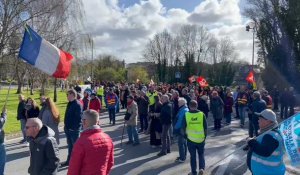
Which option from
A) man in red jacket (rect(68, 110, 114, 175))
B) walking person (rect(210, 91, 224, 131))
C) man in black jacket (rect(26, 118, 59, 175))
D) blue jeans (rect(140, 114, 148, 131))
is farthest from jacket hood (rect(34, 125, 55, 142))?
walking person (rect(210, 91, 224, 131))

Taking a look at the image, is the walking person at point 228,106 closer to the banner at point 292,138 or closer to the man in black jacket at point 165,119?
the man in black jacket at point 165,119

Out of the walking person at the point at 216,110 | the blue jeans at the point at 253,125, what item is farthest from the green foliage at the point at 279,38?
the blue jeans at the point at 253,125

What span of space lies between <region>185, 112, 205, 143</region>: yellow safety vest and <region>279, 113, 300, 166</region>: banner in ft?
10.4

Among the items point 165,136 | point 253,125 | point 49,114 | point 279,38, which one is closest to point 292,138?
point 165,136

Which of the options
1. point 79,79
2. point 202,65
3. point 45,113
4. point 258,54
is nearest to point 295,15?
point 258,54

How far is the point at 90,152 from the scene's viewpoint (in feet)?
14.0

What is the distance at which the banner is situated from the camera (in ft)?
15.1

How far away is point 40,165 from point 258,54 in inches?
1564

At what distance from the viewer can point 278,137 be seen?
16.0 feet

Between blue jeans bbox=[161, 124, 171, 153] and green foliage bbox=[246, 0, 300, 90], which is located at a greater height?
green foliage bbox=[246, 0, 300, 90]

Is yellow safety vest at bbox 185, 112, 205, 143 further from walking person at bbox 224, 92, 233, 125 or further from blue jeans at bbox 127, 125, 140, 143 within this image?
walking person at bbox 224, 92, 233, 125

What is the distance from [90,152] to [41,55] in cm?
453

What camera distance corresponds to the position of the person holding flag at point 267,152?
15.8ft

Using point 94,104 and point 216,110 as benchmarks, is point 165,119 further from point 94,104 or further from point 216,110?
point 216,110
